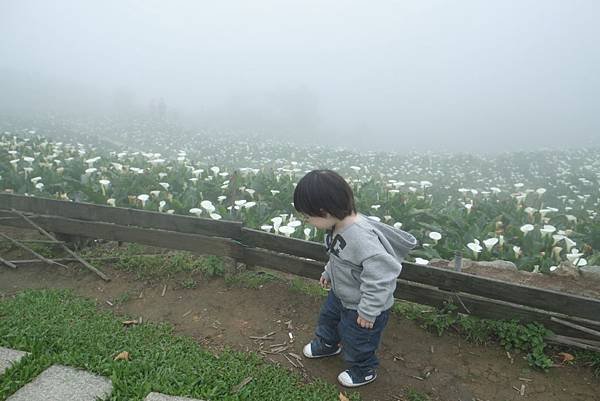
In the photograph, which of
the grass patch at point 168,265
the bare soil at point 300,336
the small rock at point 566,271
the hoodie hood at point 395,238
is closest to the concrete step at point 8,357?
the bare soil at point 300,336

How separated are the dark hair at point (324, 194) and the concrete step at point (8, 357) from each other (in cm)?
241

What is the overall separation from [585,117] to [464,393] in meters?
53.0

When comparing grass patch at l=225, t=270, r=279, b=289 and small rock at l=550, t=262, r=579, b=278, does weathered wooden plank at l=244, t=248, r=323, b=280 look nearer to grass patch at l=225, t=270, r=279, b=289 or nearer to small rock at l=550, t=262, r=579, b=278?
grass patch at l=225, t=270, r=279, b=289

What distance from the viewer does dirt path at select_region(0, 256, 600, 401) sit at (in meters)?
3.12

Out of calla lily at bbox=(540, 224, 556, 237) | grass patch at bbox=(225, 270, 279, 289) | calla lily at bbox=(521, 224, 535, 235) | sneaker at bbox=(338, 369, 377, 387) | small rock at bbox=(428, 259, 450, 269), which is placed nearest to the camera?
sneaker at bbox=(338, 369, 377, 387)

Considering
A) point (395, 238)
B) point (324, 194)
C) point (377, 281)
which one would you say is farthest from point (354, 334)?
point (324, 194)

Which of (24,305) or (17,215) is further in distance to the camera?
(17,215)

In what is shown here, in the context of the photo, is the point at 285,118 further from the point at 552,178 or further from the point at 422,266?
the point at 422,266

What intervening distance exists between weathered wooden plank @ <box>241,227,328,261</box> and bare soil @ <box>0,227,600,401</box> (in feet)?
1.53

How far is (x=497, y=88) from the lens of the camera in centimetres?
6350

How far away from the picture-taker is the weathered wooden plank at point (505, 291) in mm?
3213

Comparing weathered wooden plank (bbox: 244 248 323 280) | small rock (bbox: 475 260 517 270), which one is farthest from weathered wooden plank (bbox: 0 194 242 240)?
small rock (bbox: 475 260 517 270)

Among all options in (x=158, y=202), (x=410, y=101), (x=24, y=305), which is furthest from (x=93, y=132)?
(x=410, y=101)

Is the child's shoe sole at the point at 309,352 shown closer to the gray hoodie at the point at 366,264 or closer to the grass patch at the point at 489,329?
the gray hoodie at the point at 366,264
